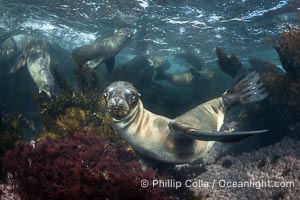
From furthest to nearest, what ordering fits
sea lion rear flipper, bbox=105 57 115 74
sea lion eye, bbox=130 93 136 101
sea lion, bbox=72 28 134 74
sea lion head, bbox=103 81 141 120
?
sea lion rear flipper, bbox=105 57 115 74 → sea lion, bbox=72 28 134 74 → sea lion eye, bbox=130 93 136 101 → sea lion head, bbox=103 81 141 120

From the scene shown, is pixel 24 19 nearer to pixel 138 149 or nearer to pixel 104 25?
pixel 104 25

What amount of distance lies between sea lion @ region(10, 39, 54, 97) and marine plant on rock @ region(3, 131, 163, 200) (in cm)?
545

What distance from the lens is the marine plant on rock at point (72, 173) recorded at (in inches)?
177

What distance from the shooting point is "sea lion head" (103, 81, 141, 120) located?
4.91 m

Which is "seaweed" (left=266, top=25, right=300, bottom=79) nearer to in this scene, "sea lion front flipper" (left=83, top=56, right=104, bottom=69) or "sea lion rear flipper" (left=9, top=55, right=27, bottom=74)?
"sea lion front flipper" (left=83, top=56, right=104, bottom=69)

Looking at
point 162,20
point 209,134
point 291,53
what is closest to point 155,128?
point 209,134

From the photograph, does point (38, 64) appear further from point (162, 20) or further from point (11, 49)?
point (162, 20)

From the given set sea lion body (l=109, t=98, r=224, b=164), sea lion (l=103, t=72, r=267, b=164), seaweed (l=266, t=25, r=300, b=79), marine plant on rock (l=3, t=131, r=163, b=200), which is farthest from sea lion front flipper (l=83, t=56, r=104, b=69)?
seaweed (l=266, t=25, r=300, b=79)

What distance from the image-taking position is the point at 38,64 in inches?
491

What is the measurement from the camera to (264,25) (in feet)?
58.1

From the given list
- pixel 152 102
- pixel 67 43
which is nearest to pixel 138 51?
pixel 67 43

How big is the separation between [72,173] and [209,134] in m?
2.42

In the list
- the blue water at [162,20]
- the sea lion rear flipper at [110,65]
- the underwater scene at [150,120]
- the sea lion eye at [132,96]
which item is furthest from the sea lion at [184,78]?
the sea lion eye at [132,96]

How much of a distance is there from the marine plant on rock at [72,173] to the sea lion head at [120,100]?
1073mm
